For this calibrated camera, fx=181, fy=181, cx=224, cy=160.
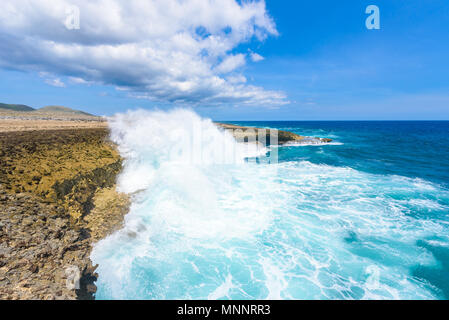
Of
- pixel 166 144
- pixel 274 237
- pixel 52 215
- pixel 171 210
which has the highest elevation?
pixel 166 144

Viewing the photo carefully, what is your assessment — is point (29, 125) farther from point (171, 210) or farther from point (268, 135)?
point (268, 135)

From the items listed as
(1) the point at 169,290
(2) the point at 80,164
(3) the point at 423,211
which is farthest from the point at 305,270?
(2) the point at 80,164

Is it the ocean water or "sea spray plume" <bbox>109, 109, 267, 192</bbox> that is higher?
"sea spray plume" <bbox>109, 109, 267, 192</bbox>

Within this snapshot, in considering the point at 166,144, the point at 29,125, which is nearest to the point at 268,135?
the point at 166,144

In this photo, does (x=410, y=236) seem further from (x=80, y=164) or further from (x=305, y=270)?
(x=80, y=164)

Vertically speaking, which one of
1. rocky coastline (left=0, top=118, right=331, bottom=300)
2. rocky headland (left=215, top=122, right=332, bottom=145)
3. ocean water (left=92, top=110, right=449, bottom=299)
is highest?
rocky headland (left=215, top=122, right=332, bottom=145)

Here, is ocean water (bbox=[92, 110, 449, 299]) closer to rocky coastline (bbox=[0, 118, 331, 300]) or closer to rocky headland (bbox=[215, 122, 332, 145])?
rocky coastline (bbox=[0, 118, 331, 300])

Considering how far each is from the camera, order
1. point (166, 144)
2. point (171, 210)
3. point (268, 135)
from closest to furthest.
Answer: point (171, 210)
point (166, 144)
point (268, 135)

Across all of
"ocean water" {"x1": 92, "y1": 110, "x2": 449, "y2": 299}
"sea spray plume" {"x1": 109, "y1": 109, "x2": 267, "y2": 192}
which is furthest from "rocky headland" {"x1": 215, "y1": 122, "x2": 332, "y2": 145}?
"ocean water" {"x1": 92, "y1": 110, "x2": 449, "y2": 299}

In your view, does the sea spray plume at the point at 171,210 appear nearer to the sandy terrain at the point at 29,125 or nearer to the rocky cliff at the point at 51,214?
the rocky cliff at the point at 51,214
